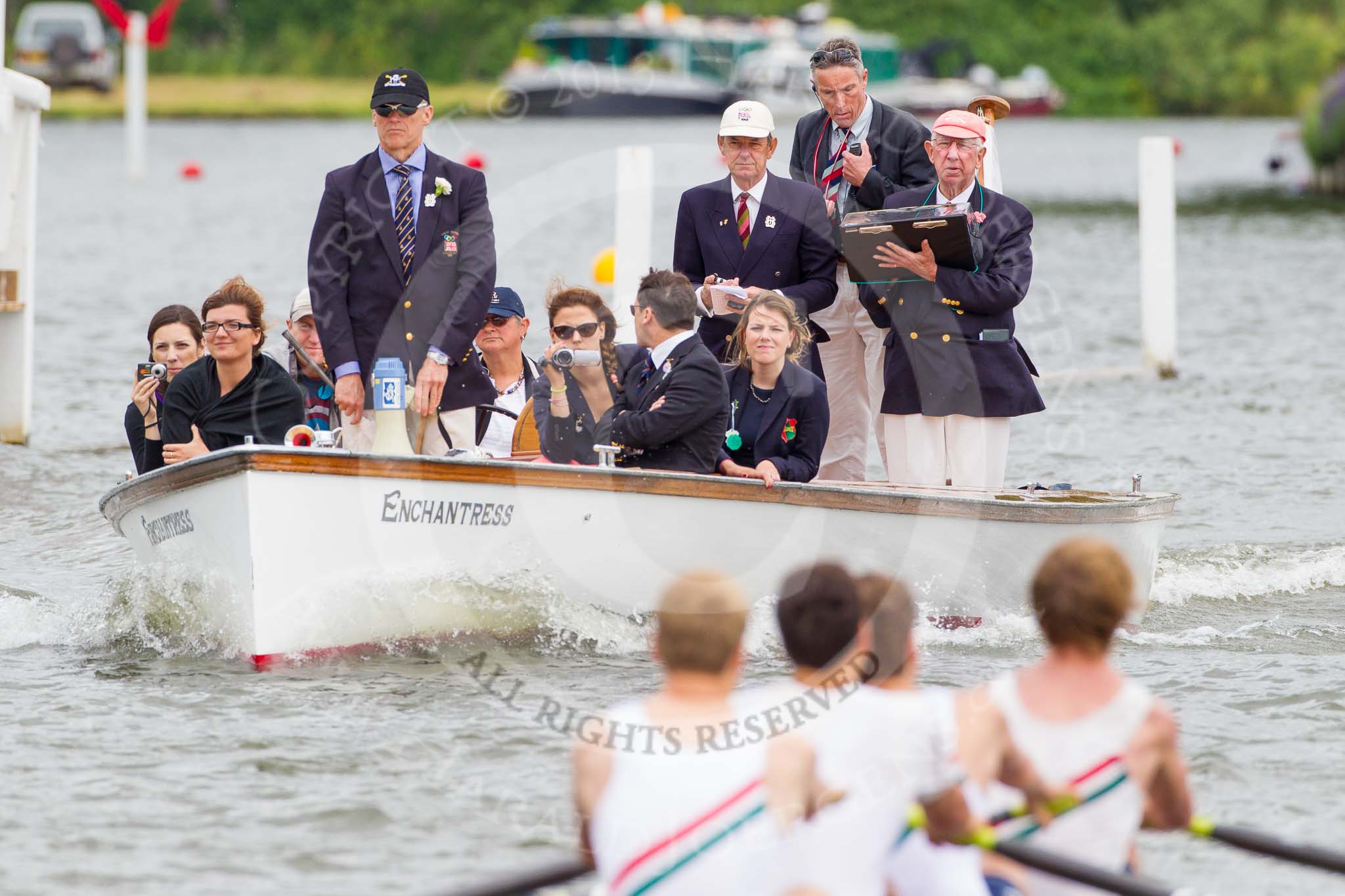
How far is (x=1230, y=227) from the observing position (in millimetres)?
32406

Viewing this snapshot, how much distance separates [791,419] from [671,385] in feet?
2.09

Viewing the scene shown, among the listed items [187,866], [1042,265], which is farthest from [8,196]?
[1042,265]

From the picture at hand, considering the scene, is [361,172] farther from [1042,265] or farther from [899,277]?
[1042,265]

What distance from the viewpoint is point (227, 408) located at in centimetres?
761

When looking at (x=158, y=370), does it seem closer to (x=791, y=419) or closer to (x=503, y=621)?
(x=503, y=621)

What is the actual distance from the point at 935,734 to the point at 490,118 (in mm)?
56480

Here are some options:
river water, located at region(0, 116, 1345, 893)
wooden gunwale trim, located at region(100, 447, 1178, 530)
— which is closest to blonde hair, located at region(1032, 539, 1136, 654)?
river water, located at region(0, 116, 1345, 893)

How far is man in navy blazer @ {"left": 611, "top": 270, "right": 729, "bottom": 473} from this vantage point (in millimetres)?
7137

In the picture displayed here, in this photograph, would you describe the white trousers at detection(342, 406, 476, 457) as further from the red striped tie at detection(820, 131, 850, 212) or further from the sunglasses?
the red striped tie at detection(820, 131, 850, 212)

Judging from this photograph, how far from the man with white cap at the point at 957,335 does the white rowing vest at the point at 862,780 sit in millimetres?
3930

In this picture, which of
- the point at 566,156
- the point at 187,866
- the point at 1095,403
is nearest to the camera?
the point at 187,866

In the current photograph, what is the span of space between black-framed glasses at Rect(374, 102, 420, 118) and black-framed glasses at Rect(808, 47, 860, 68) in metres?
1.73

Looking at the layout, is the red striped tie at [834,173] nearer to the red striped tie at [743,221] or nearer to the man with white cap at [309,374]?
the red striped tie at [743,221]

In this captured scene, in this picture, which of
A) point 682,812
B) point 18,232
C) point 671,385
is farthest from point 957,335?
point 18,232
